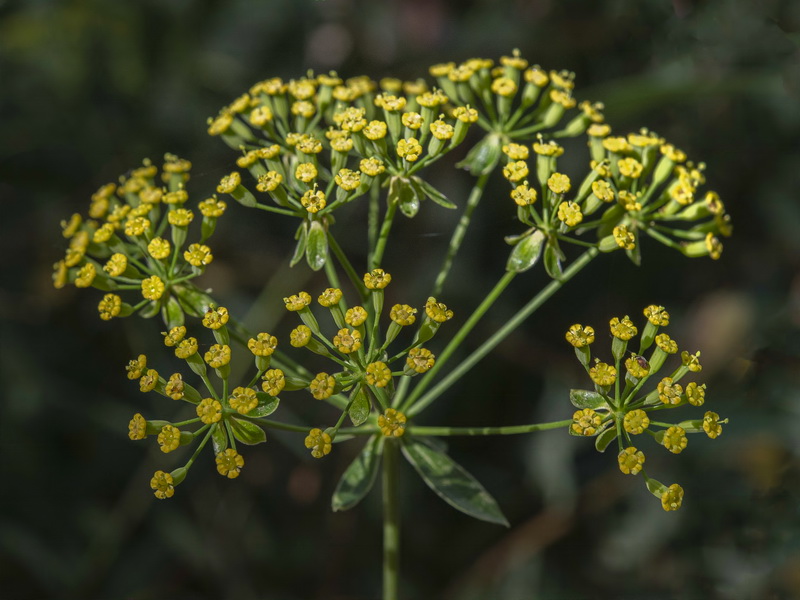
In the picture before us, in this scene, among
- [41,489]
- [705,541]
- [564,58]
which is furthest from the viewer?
[564,58]

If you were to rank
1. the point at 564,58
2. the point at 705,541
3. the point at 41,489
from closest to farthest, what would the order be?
1. the point at 705,541
2. the point at 41,489
3. the point at 564,58

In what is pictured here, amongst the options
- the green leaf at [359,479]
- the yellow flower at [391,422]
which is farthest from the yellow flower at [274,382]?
the green leaf at [359,479]

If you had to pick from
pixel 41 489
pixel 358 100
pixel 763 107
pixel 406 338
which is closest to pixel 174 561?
pixel 41 489

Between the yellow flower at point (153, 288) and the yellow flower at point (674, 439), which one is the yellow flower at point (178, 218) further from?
the yellow flower at point (674, 439)

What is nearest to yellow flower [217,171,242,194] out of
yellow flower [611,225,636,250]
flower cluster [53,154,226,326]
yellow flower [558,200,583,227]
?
flower cluster [53,154,226,326]

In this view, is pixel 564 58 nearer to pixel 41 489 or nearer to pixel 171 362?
pixel 171 362

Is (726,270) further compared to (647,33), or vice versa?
(726,270)

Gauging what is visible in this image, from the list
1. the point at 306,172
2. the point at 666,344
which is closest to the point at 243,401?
the point at 306,172

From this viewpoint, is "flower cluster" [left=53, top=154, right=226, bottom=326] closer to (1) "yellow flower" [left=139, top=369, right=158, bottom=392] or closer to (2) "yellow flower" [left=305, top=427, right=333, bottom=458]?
(1) "yellow flower" [left=139, top=369, right=158, bottom=392]
